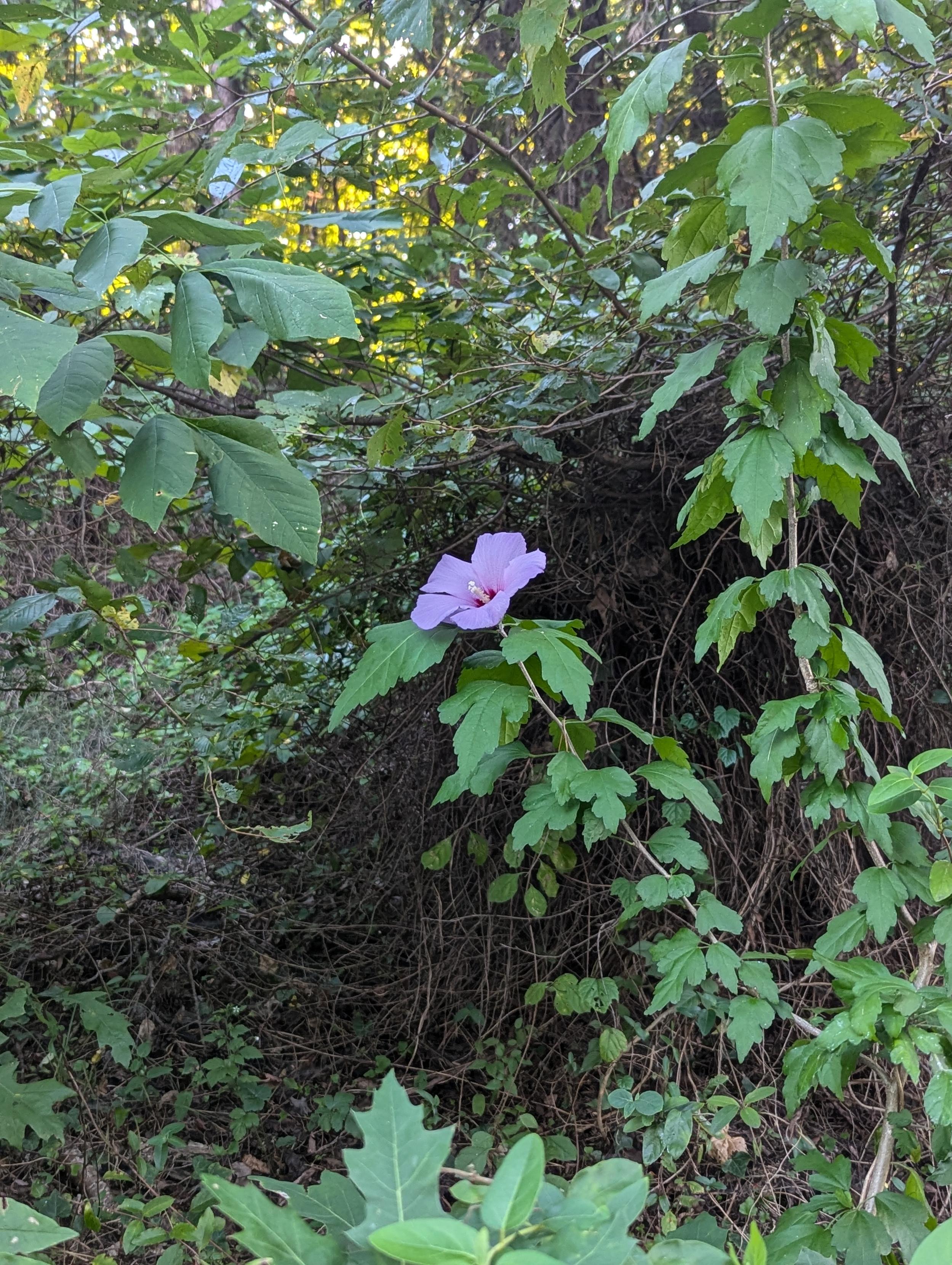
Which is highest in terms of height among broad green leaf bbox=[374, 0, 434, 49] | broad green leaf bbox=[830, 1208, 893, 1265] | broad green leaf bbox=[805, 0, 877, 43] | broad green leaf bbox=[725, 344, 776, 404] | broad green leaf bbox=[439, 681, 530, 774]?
broad green leaf bbox=[374, 0, 434, 49]

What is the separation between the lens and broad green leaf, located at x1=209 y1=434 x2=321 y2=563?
1046mm

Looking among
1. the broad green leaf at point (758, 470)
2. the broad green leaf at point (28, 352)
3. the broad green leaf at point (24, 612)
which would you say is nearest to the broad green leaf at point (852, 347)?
the broad green leaf at point (758, 470)

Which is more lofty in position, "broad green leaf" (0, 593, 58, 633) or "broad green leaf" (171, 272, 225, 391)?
"broad green leaf" (171, 272, 225, 391)

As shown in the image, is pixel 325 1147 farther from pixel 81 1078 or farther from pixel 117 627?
pixel 117 627

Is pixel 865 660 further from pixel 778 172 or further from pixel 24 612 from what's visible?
pixel 24 612

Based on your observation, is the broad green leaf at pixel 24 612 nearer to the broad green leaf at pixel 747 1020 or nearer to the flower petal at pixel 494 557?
the flower petal at pixel 494 557

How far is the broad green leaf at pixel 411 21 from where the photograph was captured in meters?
1.47

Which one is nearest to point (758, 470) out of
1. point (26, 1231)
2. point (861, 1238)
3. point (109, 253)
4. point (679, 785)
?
Answer: point (679, 785)

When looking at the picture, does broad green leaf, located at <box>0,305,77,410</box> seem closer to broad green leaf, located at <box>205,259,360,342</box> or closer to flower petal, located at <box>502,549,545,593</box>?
broad green leaf, located at <box>205,259,360,342</box>

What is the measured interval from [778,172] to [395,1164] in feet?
3.60

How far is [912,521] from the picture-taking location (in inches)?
95.1

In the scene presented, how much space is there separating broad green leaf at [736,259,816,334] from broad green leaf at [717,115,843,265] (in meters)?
0.07

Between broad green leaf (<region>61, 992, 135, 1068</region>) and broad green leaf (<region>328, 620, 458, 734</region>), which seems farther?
broad green leaf (<region>61, 992, 135, 1068</region>)

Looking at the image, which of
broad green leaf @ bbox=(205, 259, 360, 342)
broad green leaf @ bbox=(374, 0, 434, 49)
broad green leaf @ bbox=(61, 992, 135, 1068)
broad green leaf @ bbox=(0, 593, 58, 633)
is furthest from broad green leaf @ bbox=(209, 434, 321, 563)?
broad green leaf @ bbox=(61, 992, 135, 1068)
